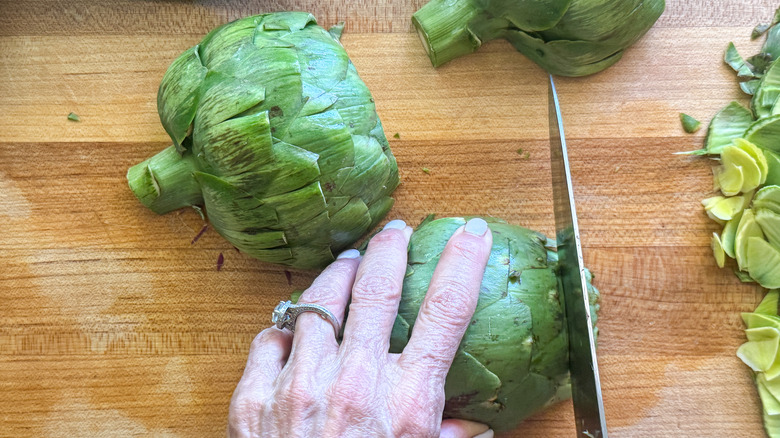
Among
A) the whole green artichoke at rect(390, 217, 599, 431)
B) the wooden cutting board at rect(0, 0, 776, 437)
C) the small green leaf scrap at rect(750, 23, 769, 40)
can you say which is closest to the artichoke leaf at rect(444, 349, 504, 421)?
the whole green artichoke at rect(390, 217, 599, 431)

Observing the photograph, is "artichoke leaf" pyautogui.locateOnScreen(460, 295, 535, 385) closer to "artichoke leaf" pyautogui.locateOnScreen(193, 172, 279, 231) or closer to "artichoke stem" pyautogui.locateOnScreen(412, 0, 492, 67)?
"artichoke leaf" pyautogui.locateOnScreen(193, 172, 279, 231)

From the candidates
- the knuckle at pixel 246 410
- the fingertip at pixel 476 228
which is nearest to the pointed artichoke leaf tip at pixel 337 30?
the fingertip at pixel 476 228

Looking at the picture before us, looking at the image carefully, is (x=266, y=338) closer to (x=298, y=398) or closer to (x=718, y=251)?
(x=298, y=398)

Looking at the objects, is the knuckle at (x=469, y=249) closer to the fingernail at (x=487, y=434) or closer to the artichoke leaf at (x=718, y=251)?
the fingernail at (x=487, y=434)

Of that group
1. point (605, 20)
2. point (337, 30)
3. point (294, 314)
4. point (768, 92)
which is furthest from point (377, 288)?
point (768, 92)

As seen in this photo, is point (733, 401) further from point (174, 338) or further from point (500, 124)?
point (174, 338)

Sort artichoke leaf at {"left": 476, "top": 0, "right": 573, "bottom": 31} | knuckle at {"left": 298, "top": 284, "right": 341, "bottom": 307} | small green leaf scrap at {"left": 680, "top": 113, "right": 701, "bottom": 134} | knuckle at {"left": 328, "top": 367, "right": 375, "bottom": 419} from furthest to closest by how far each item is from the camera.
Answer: small green leaf scrap at {"left": 680, "top": 113, "right": 701, "bottom": 134} → artichoke leaf at {"left": 476, "top": 0, "right": 573, "bottom": 31} → knuckle at {"left": 298, "top": 284, "right": 341, "bottom": 307} → knuckle at {"left": 328, "top": 367, "right": 375, "bottom": 419}

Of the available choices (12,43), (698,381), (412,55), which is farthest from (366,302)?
(12,43)
